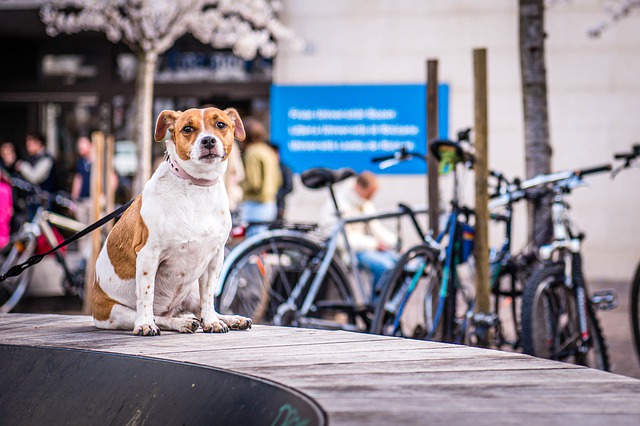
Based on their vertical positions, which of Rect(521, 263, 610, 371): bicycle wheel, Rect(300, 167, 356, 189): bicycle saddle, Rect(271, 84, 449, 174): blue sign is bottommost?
Rect(521, 263, 610, 371): bicycle wheel

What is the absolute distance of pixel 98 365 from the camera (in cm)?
276

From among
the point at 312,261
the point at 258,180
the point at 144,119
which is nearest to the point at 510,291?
the point at 312,261

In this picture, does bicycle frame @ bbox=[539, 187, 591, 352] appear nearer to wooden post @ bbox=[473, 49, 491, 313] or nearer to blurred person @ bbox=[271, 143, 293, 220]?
wooden post @ bbox=[473, 49, 491, 313]

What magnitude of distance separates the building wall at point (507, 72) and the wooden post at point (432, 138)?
9266 millimetres

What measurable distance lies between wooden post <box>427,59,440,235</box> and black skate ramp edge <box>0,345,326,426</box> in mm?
3525

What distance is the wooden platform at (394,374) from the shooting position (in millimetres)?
1979

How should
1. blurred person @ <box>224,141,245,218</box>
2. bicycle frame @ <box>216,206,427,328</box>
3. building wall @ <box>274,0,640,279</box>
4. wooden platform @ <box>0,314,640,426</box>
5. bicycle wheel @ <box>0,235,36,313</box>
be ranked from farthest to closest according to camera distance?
building wall @ <box>274,0,640,279</box> → bicycle wheel @ <box>0,235,36,313</box> → blurred person @ <box>224,141,245,218</box> → bicycle frame @ <box>216,206,427,328</box> → wooden platform @ <box>0,314,640,426</box>

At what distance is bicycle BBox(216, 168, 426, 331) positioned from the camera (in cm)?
579

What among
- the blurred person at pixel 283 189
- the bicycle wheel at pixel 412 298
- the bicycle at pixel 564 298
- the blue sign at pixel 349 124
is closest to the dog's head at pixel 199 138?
the bicycle wheel at pixel 412 298

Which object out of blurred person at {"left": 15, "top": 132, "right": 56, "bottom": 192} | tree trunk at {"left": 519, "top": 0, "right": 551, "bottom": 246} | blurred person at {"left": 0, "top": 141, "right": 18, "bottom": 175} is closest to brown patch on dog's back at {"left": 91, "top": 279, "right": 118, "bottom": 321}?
tree trunk at {"left": 519, "top": 0, "right": 551, "bottom": 246}

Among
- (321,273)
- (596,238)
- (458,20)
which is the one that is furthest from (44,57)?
(321,273)

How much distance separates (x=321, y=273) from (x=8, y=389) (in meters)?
2.94

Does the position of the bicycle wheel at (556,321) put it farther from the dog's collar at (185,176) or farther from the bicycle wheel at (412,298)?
the dog's collar at (185,176)

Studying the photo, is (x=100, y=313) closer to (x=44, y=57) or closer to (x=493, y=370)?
(x=493, y=370)
